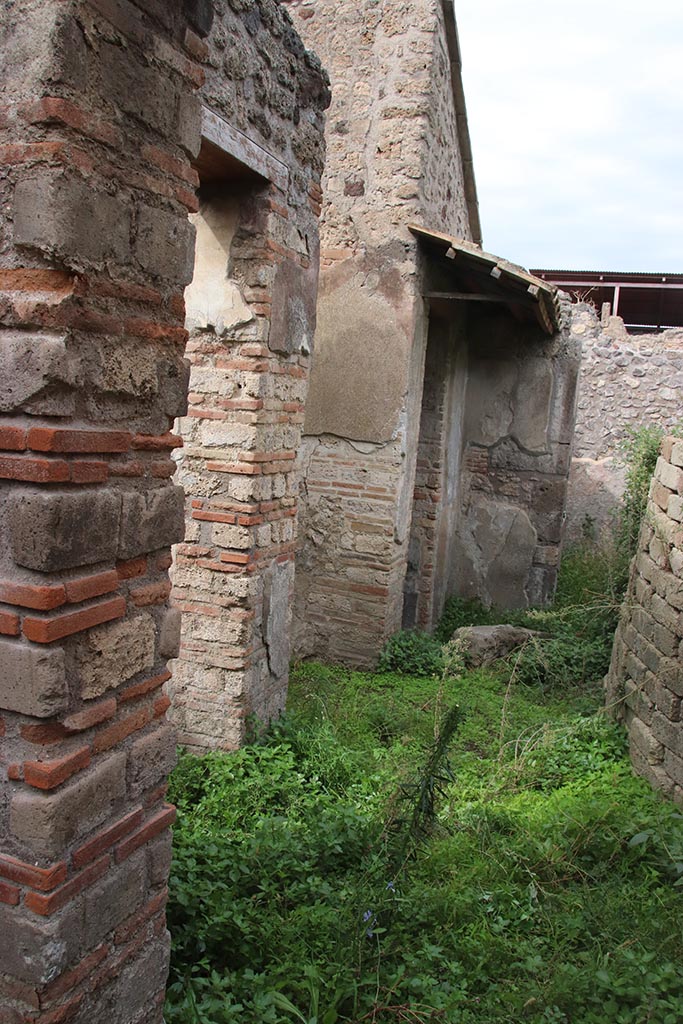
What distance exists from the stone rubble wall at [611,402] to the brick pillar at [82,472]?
31.1ft

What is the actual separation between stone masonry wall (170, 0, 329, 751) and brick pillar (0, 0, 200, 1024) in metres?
1.92

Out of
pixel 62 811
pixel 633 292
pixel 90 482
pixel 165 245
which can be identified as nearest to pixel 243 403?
pixel 165 245

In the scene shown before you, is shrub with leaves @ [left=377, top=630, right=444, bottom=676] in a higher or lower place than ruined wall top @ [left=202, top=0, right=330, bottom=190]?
lower

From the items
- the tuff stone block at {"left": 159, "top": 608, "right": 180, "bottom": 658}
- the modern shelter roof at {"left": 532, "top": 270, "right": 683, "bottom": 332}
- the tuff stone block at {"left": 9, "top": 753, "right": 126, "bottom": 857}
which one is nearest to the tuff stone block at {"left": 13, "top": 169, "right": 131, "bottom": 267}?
the tuff stone block at {"left": 159, "top": 608, "right": 180, "bottom": 658}

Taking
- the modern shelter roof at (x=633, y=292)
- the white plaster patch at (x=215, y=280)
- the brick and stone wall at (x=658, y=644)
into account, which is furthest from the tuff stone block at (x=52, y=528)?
the modern shelter roof at (x=633, y=292)

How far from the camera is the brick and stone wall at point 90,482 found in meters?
1.74

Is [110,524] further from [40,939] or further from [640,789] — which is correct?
[640,789]

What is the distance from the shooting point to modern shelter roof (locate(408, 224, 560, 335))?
5977mm

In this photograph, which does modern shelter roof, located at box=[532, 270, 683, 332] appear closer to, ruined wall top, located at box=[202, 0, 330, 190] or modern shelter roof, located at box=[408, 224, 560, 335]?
modern shelter roof, located at box=[408, 224, 560, 335]

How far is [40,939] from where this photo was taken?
5.80ft

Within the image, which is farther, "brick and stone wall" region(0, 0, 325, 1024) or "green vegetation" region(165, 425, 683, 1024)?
"green vegetation" region(165, 425, 683, 1024)

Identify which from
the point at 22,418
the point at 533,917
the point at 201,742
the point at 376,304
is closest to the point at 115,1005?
the point at 22,418

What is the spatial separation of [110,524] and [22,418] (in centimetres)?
35

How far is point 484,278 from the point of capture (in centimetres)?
660
